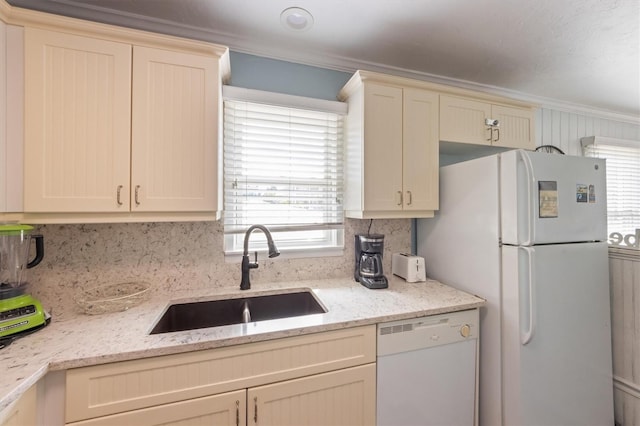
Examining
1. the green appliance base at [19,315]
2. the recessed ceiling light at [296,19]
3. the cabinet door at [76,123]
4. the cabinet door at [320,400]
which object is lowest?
the cabinet door at [320,400]

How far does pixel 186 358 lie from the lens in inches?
40.1

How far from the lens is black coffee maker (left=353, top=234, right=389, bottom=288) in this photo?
5.50 ft

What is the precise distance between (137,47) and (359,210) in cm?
140

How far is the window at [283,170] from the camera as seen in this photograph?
1.67m

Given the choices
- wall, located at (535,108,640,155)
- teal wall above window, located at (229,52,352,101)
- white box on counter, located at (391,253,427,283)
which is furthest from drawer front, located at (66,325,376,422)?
wall, located at (535,108,640,155)

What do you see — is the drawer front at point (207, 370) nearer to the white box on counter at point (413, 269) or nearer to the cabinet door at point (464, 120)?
the white box on counter at point (413, 269)

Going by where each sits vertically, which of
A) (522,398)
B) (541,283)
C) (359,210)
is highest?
(359,210)

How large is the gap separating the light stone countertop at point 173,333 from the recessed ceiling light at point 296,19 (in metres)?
1.56

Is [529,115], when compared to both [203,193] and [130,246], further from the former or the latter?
[130,246]

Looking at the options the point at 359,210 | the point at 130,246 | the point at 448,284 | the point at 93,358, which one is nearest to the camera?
the point at 93,358

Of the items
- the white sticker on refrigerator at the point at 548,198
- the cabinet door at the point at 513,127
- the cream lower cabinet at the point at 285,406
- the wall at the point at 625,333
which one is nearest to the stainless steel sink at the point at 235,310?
the cream lower cabinet at the point at 285,406

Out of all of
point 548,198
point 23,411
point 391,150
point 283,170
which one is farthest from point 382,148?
A: point 23,411

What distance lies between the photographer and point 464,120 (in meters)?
1.81

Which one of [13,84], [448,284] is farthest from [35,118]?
[448,284]
